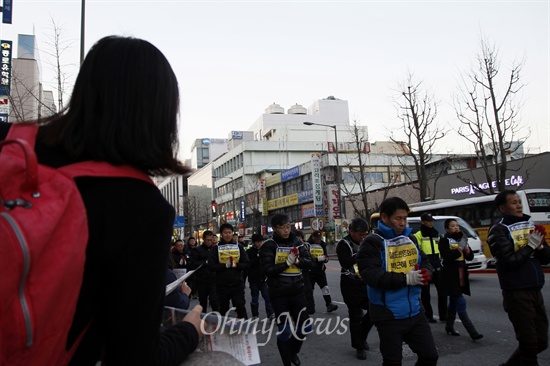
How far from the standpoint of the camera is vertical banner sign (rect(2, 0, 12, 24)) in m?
12.2

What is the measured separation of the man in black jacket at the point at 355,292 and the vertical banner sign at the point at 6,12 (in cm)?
1086

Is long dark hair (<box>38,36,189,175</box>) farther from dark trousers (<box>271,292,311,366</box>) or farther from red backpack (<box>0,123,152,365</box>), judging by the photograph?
dark trousers (<box>271,292,311,366</box>)

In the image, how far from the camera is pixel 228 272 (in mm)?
9070

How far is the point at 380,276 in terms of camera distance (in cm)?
408

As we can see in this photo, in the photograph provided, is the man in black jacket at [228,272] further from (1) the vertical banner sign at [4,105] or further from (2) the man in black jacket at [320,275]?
(1) the vertical banner sign at [4,105]

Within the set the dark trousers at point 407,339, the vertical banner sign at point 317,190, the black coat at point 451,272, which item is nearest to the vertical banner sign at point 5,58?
the black coat at point 451,272

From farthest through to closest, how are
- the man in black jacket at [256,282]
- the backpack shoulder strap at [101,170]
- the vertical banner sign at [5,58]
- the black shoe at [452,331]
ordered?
the vertical banner sign at [5,58], the man in black jacket at [256,282], the black shoe at [452,331], the backpack shoulder strap at [101,170]

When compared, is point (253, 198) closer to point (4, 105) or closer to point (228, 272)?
point (4, 105)

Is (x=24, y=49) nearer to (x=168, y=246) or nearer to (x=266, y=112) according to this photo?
(x=168, y=246)

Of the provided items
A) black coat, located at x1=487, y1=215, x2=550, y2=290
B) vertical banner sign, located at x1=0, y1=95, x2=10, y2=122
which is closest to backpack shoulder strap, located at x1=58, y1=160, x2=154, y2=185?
black coat, located at x1=487, y1=215, x2=550, y2=290

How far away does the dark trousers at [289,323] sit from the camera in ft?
18.9

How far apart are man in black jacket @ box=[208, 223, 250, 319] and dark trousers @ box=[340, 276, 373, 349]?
249 cm

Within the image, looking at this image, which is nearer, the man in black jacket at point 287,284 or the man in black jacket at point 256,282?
the man in black jacket at point 287,284

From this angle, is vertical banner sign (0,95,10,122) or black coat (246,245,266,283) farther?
A: black coat (246,245,266,283)
